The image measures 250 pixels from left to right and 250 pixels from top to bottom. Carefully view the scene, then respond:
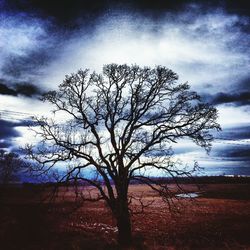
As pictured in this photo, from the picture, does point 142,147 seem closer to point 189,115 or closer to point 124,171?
point 124,171

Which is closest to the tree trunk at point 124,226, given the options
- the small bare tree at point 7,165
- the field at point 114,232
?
the field at point 114,232

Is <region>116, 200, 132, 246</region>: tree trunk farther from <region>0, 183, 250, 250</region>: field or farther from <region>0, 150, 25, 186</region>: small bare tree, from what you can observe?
<region>0, 150, 25, 186</region>: small bare tree

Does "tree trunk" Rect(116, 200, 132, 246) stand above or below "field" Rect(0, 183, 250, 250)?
above

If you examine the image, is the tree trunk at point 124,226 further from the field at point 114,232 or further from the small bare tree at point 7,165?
the small bare tree at point 7,165

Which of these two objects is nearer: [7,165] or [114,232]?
[114,232]

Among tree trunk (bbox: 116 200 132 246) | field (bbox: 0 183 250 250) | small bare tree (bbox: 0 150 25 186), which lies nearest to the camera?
tree trunk (bbox: 116 200 132 246)

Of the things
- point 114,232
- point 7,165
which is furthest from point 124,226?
point 7,165

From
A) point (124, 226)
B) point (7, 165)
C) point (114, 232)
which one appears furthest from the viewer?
point (7, 165)

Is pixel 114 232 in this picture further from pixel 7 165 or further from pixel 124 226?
pixel 7 165

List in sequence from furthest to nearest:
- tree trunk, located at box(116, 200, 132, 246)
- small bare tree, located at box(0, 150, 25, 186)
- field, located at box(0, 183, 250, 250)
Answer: small bare tree, located at box(0, 150, 25, 186) < field, located at box(0, 183, 250, 250) < tree trunk, located at box(116, 200, 132, 246)

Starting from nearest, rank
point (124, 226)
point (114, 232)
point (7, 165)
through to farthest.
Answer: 1. point (124, 226)
2. point (114, 232)
3. point (7, 165)

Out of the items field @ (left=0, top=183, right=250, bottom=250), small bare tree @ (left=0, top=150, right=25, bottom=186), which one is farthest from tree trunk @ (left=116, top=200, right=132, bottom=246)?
small bare tree @ (left=0, top=150, right=25, bottom=186)

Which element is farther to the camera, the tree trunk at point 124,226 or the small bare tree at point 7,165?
the small bare tree at point 7,165

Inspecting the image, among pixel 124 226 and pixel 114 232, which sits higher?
pixel 124 226
